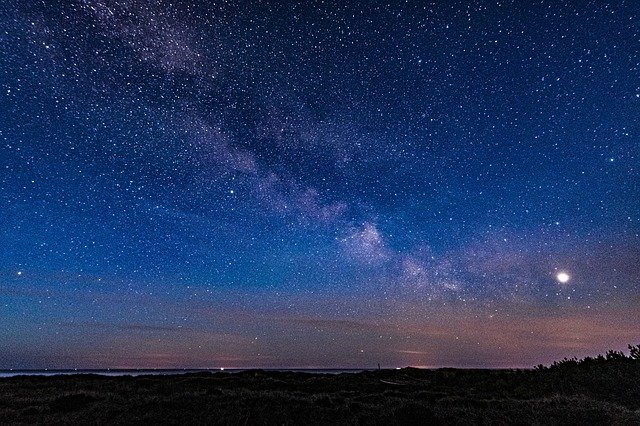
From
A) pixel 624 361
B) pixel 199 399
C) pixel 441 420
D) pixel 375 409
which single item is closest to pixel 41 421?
pixel 199 399

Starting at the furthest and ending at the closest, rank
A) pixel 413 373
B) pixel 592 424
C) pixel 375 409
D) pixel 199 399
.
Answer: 1. pixel 413 373
2. pixel 199 399
3. pixel 375 409
4. pixel 592 424

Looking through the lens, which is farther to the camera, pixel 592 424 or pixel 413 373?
pixel 413 373

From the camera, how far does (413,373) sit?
37031 mm

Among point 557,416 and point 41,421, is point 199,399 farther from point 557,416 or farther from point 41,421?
point 557,416

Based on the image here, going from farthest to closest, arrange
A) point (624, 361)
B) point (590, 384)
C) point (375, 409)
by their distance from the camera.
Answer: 1. point (624, 361)
2. point (590, 384)
3. point (375, 409)

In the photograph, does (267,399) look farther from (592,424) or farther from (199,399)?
(592,424)

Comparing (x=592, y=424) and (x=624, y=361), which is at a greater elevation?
(x=624, y=361)

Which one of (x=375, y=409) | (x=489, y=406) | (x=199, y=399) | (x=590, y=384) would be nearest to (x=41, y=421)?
Answer: (x=199, y=399)

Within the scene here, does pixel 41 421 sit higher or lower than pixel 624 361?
lower

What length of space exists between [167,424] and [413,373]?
30437mm

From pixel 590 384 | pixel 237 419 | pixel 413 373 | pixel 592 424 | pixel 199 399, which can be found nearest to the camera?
pixel 592 424

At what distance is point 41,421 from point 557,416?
18.1 metres

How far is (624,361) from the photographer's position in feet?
74.6

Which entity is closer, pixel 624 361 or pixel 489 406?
pixel 489 406
